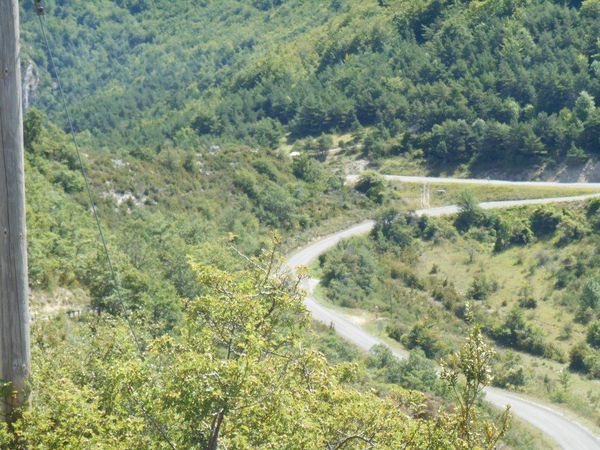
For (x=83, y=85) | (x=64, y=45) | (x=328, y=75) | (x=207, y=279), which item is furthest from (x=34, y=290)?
(x=64, y=45)

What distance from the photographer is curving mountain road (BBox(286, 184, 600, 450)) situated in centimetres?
2619

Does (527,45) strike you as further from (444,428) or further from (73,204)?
(444,428)

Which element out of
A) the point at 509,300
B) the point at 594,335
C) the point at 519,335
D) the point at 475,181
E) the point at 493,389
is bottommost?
the point at 475,181

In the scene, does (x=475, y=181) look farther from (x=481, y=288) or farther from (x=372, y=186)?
(x=481, y=288)

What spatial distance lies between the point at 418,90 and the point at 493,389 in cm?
4612

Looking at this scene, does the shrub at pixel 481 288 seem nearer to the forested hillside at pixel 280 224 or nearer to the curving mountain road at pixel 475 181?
the forested hillside at pixel 280 224

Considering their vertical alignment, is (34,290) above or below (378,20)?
above

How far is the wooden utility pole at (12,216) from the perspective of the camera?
575 centimetres

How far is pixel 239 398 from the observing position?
6.32m

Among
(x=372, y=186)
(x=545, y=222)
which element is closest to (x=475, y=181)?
(x=372, y=186)

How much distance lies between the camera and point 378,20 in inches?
3661

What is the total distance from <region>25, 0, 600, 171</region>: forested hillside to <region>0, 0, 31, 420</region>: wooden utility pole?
55.8m

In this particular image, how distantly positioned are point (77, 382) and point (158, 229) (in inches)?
1090

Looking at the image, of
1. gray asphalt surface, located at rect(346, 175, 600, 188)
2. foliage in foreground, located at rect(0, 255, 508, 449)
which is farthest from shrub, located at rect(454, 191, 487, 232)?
foliage in foreground, located at rect(0, 255, 508, 449)
